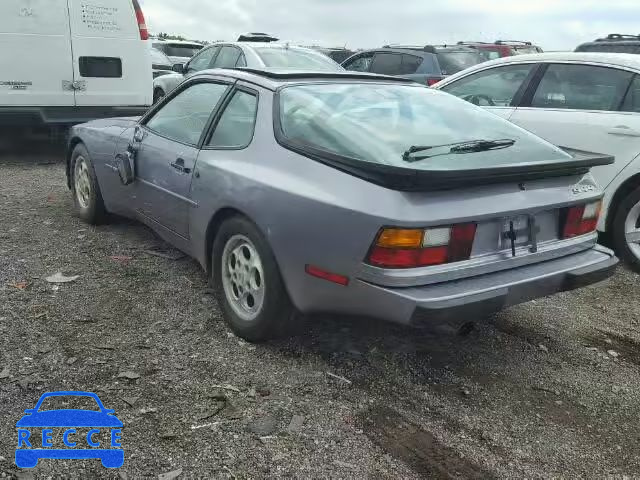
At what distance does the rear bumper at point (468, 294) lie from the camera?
2.73 m

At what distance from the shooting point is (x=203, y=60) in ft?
34.3

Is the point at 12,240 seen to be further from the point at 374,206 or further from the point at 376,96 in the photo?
the point at 374,206

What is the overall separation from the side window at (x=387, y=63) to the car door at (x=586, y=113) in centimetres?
544

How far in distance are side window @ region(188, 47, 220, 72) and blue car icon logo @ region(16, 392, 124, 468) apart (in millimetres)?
8141

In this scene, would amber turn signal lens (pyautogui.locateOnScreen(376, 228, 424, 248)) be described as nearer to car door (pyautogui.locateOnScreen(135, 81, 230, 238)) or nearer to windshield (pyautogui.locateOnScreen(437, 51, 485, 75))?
car door (pyautogui.locateOnScreen(135, 81, 230, 238))

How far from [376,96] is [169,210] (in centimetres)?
148

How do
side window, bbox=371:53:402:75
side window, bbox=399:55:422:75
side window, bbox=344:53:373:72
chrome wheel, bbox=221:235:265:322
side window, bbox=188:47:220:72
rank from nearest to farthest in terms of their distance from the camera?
chrome wheel, bbox=221:235:265:322 < side window, bbox=188:47:220:72 < side window, bbox=399:55:422:75 < side window, bbox=371:53:402:75 < side window, bbox=344:53:373:72

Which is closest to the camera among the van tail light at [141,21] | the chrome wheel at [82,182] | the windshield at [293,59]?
the chrome wheel at [82,182]

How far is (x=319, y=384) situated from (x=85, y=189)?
3252mm

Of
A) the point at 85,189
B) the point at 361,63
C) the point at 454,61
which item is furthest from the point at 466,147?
the point at 361,63

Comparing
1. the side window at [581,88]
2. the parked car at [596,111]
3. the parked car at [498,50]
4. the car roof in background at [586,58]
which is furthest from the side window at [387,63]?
the side window at [581,88]

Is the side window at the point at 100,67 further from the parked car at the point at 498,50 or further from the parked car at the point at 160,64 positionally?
the parked car at the point at 498,50

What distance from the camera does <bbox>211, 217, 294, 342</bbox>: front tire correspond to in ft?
10.6

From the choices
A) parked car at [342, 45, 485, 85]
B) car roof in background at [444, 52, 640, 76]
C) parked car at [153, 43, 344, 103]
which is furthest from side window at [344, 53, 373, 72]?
car roof in background at [444, 52, 640, 76]
